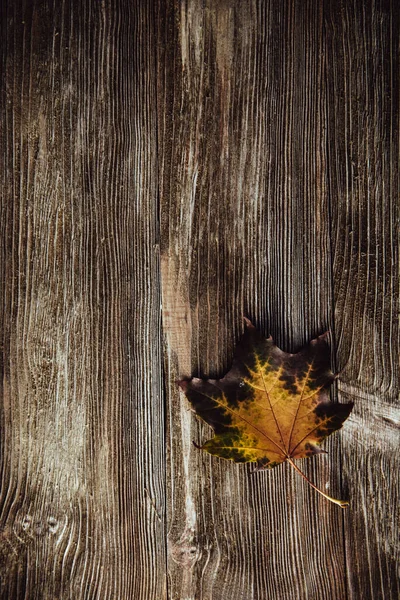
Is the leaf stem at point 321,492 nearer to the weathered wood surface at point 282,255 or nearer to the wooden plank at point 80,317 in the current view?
the weathered wood surface at point 282,255

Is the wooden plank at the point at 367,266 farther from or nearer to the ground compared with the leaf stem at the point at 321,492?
farther from the ground

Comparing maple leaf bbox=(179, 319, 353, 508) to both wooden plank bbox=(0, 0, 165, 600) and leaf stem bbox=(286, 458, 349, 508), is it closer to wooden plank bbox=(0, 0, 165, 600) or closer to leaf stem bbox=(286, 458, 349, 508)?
leaf stem bbox=(286, 458, 349, 508)

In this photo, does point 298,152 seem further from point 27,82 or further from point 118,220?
point 27,82

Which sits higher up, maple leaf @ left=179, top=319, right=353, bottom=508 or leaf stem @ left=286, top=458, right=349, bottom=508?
maple leaf @ left=179, top=319, right=353, bottom=508

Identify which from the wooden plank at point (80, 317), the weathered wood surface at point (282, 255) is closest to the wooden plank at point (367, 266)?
the weathered wood surface at point (282, 255)

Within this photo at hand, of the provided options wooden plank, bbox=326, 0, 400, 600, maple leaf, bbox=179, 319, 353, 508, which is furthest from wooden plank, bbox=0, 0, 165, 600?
wooden plank, bbox=326, 0, 400, 600

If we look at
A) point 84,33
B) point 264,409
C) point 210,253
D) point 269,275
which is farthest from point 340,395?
point 84,33
